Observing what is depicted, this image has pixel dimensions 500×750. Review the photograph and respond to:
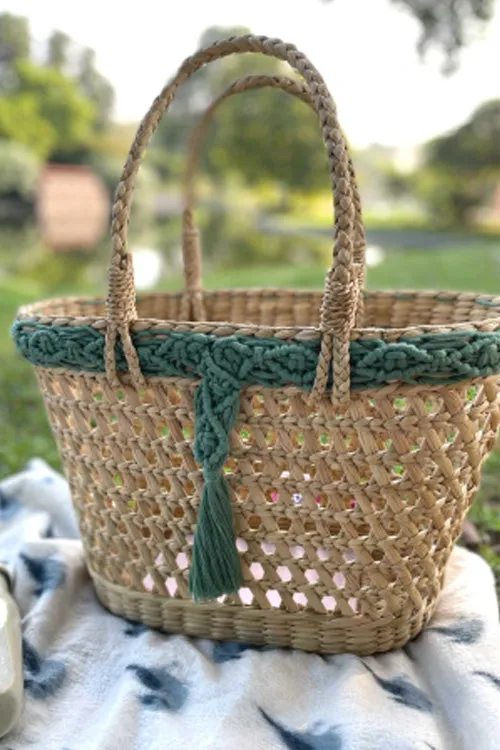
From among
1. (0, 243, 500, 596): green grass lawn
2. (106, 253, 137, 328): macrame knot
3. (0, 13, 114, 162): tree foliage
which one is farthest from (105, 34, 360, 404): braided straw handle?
(0, 13, 114, 162): tree foliage

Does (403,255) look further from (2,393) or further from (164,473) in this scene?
(164,473)

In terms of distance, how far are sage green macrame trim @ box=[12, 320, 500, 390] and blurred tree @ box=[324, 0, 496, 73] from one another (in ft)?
9.50

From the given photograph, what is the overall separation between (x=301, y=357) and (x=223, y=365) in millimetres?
81

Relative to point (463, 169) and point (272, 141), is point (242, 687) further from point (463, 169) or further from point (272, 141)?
point (463, 169)

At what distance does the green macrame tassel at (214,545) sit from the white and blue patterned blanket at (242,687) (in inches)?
3.8

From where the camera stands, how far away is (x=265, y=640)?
0.85 m

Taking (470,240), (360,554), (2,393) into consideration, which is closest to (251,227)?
(470,240)

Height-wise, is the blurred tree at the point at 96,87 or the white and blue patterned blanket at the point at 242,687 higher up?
the blurred tree at the point at 96,87

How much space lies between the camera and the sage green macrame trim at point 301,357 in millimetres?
689

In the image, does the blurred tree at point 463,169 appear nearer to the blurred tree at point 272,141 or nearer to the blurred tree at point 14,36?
the blurred tree at point 272,141

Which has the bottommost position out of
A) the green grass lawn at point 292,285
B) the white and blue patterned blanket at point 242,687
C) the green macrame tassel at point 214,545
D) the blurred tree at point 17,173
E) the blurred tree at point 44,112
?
the green grass lawn at point 292,285

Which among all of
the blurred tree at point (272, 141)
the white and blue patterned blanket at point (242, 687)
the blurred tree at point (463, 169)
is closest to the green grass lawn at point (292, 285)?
the white and blue patterned blanket at point (242, 687)

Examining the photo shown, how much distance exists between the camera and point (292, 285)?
345 centimetres

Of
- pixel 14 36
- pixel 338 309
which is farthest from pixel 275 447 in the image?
pixel 14 36
